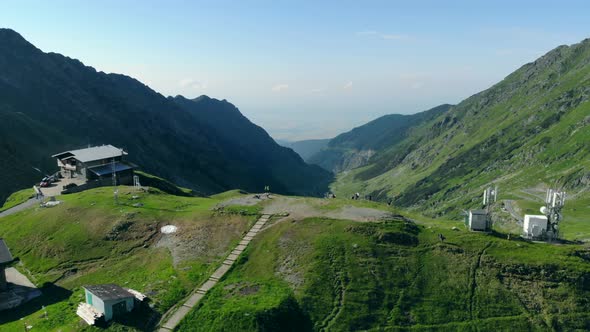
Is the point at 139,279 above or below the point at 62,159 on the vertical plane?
below

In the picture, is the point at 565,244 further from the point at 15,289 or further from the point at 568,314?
the point at 15,289

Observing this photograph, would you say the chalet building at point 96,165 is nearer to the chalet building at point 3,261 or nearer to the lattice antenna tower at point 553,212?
the chalet building at point 3,261

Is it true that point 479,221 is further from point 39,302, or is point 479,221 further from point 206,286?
point 39,302

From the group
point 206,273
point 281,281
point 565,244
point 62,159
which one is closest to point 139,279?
point 206,273

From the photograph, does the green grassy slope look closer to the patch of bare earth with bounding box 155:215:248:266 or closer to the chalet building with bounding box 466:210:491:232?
the chalet building with bounding box 466:210:491:232

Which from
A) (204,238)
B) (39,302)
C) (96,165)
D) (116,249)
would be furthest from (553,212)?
(96,165)

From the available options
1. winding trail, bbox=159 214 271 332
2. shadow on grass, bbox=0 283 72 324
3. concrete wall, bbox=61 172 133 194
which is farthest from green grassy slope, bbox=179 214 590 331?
concrete wall, bbox=61 172 133 194
